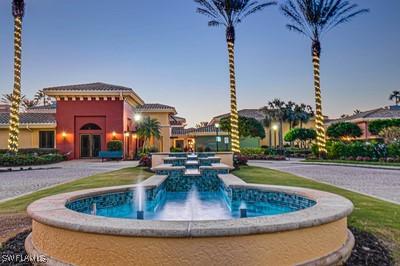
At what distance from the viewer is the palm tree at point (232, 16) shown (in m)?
22.1

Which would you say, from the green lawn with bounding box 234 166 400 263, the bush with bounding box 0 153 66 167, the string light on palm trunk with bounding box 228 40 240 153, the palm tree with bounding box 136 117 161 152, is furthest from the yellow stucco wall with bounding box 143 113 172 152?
the green lawn with bounding box 234 166 400 263

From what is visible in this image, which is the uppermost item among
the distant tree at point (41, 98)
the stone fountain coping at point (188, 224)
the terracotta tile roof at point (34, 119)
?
the distant tree at point (41, 98)

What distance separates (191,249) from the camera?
10.4 ft

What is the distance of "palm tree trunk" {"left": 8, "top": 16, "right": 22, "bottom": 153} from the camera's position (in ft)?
77.4

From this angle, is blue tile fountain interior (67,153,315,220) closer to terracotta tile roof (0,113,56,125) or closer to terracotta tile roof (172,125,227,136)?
terracotta tile roof (0,113,56,125)

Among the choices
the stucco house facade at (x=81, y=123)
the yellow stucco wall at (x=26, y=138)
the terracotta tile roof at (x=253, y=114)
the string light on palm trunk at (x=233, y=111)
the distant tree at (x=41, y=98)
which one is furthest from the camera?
Result: the distant tree at (x=41, y=98)

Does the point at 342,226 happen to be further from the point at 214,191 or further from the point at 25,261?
the point at 214,191

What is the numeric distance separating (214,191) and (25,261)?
8.44 m

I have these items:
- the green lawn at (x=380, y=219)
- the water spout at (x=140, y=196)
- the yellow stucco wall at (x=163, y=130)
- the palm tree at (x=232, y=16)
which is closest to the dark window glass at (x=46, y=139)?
the yellow stucco wall at (x=163, y=130)

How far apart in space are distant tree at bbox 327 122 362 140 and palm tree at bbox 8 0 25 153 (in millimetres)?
32091

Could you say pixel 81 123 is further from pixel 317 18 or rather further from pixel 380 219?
pixel 380 219

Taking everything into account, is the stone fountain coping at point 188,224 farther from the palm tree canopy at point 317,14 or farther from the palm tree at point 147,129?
the palm tree at point 147,129

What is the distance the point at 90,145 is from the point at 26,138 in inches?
258

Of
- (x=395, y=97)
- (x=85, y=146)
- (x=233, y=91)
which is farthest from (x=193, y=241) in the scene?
(x=395, y=97)
